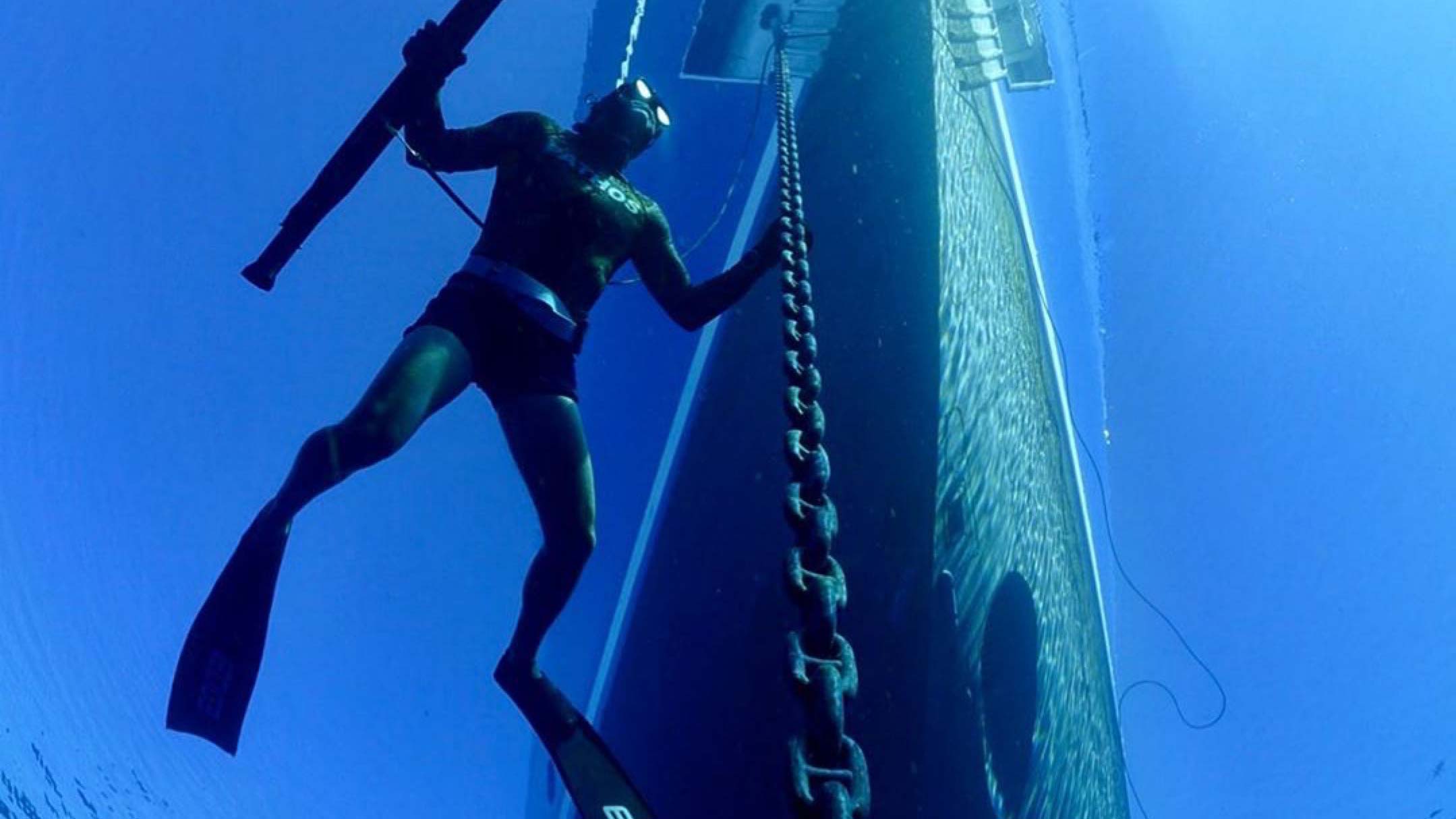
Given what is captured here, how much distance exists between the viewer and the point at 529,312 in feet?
10.6

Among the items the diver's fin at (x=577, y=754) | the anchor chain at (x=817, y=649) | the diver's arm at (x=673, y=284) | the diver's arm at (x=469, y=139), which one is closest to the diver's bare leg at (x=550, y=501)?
the diver's fin at (x=577, y=754)

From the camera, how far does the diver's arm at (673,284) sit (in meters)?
3.45

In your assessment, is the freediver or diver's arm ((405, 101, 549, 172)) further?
diver's arm ((405, 101, 549, 172))

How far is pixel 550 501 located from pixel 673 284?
994mm

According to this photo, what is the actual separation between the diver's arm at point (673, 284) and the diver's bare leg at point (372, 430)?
93 cm

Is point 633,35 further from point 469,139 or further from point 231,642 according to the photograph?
point 231,642

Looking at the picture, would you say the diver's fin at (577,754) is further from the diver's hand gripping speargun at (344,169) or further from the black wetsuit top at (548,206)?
the diver's hand gripping speargun at (344,169)

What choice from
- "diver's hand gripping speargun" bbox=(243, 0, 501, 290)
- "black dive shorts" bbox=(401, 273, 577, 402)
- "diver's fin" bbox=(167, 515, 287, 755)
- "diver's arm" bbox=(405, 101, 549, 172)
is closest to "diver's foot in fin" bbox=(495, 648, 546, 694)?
"diver's fin" bbox=(167, 515, 287, 755)

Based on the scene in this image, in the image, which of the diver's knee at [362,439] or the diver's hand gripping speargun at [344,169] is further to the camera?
the diver's hand gripping speargun at [344,169]

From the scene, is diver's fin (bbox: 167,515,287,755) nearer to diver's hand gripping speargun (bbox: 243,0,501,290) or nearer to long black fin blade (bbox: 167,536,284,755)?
long black fin blade (bbox: 167,536,284,755)

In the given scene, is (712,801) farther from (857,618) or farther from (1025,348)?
(1025,348)

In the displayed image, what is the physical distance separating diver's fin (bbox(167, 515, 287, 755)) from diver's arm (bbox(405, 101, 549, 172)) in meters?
1.41

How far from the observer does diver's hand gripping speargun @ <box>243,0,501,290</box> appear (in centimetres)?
300

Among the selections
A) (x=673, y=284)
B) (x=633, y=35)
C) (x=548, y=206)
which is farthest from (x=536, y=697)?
(x=633, y=35)
